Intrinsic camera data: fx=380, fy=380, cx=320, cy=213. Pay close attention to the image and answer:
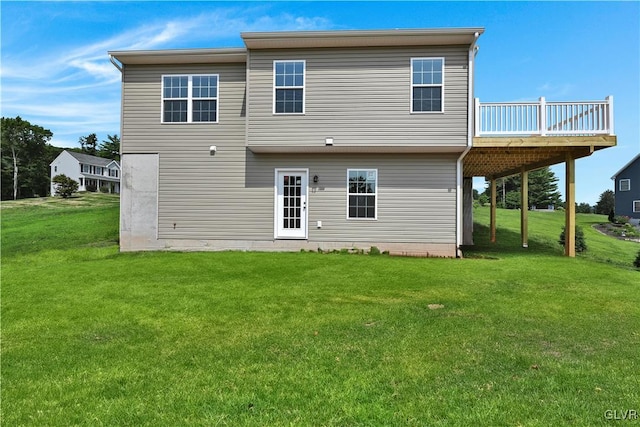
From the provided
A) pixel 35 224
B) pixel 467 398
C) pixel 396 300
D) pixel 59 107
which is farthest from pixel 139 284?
pixel 59 107

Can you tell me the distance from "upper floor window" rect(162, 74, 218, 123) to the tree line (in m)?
45.7

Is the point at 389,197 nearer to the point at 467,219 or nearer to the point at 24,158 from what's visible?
the point at 467,219

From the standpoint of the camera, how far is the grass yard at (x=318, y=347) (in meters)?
2.69

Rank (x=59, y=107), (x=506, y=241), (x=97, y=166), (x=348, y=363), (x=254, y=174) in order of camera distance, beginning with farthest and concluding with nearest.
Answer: (x=97, y=166), (x=59, y=107), (x=506, y=241), (x=254, y=174), (x=348, y=363)

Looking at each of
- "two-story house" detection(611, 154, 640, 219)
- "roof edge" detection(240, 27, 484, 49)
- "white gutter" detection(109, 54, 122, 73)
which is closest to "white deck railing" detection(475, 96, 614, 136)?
"roof edge" detection(240, 27, 484, 49)

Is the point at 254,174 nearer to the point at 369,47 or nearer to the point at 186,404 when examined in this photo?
the point at 369,47

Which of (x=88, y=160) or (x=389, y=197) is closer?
(x=389, y=197)

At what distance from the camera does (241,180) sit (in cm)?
1183

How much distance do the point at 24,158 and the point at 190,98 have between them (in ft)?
167

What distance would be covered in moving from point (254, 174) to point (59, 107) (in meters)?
21.0

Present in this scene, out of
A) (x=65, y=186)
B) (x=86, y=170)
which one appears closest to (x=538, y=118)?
(x=65, y=186)

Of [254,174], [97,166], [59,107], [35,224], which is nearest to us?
[254,174]

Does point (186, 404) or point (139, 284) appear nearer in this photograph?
point (186, 404)

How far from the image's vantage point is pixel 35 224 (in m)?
19.2
